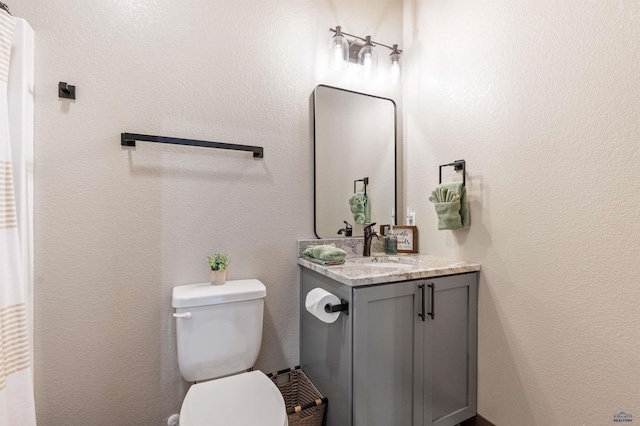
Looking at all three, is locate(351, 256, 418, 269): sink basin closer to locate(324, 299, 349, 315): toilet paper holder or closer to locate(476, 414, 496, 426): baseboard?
locate(324, 299, 349, 315): toilet paper holder

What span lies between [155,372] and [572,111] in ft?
7.19

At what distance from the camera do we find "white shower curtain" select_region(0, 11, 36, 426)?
991mm

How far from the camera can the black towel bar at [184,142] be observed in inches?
52.6

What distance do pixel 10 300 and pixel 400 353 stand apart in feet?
4.97

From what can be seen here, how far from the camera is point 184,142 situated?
142 cm

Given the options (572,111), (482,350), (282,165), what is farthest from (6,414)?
(572,111)

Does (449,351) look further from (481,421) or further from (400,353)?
(481,421)

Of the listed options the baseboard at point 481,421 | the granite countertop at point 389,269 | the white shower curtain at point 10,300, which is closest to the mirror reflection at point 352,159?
the granite countertop at point 389,269

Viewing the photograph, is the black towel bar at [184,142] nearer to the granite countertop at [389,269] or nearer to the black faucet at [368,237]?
the granite countertop at [389,269]

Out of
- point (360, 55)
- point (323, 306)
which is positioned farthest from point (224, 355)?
point (360, 55)

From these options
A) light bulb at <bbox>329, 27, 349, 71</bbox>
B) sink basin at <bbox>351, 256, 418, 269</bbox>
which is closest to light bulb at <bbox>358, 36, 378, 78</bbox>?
light bulb at <bbox>329, 27, 349, 71</bbox>

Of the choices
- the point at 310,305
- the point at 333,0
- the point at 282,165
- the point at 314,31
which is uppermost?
the point at 333,0

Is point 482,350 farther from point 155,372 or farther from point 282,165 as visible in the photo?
point 155,372

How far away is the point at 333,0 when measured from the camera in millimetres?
1847
